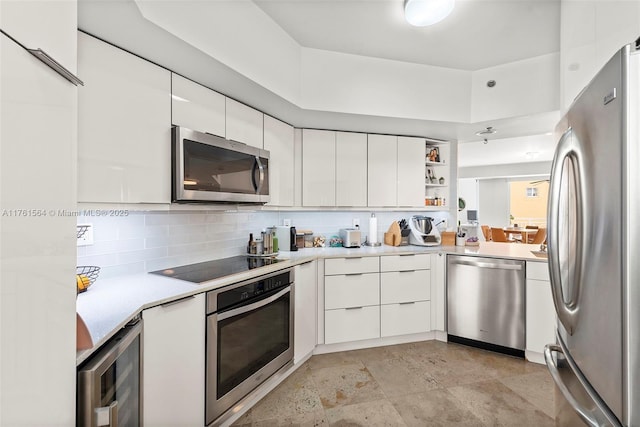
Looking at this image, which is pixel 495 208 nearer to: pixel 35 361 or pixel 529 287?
pixel 529 287

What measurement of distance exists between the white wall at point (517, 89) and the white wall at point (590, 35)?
1.12 meters

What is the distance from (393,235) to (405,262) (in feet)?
1.49

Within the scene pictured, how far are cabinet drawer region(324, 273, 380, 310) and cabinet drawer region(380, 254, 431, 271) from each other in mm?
136

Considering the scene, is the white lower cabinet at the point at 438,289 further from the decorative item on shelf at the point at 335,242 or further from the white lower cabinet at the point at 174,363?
the white lower cabinet at the point at 174,363

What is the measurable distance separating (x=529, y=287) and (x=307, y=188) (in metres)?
2.15

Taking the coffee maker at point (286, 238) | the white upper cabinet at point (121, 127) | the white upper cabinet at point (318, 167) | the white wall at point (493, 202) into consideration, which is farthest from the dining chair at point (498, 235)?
the white upper cabinet at point (121, 127)

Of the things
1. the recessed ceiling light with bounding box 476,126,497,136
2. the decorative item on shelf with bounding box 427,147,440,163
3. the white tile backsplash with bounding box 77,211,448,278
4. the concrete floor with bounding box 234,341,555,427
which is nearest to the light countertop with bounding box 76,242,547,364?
the white tile backsplash with bounding box 77,211,448,278

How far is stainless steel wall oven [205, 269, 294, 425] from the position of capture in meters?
1.65

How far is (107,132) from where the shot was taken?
4.77 feet

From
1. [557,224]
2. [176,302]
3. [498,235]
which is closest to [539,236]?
[498,235]

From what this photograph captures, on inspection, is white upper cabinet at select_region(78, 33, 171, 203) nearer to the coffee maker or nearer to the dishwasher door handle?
the coffee maker

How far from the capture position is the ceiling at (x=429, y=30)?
76.8 inches

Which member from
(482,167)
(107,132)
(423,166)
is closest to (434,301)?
(423,166)

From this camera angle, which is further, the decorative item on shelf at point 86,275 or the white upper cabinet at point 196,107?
the white upper cabinet at point 196,107
